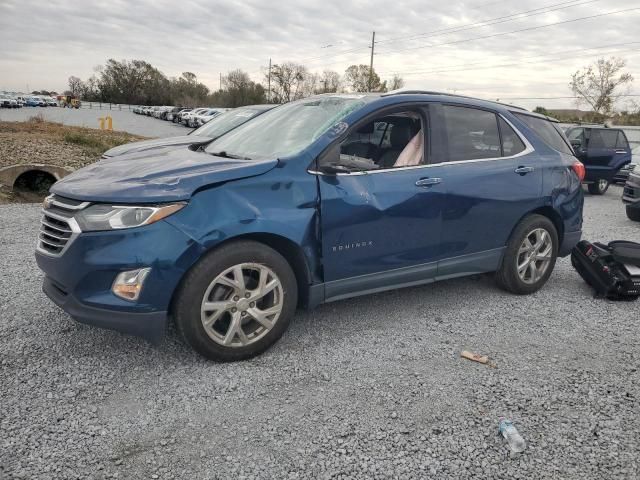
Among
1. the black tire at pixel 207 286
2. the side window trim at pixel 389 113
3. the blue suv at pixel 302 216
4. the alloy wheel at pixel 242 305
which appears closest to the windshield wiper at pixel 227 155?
the blue suv at pixel 302 216

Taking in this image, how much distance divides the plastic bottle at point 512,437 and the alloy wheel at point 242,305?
150 centimetres

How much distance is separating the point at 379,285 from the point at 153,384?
1.72 m

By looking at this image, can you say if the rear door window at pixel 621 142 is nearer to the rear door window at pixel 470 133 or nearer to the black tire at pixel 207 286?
the rear door window at pixel 470 133

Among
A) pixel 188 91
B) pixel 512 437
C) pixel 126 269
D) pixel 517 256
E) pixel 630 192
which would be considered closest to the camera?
pixel 512 437

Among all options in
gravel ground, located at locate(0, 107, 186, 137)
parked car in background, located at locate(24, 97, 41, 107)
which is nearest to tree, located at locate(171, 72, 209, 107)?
parked car in background, located at locate(24, 97, 41, 107)

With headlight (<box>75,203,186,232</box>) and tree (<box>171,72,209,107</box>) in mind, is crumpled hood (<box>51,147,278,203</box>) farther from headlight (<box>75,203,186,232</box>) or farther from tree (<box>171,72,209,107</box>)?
tree (<box>171,72,209,107</box>)

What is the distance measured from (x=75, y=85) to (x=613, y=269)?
113950mm

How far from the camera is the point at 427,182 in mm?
3830

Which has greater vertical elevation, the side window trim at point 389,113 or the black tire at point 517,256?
the side window trim at point 389,113

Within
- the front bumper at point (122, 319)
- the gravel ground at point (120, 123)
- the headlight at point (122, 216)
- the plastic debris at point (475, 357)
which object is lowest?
the plastic debris at point (475, 357)

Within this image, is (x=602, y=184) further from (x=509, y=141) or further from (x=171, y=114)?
(x=171, y=114)

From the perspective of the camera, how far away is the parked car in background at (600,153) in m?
13.4

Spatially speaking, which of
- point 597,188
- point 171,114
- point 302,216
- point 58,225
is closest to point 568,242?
point 302,216

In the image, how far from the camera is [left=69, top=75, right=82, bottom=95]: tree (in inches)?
3937
